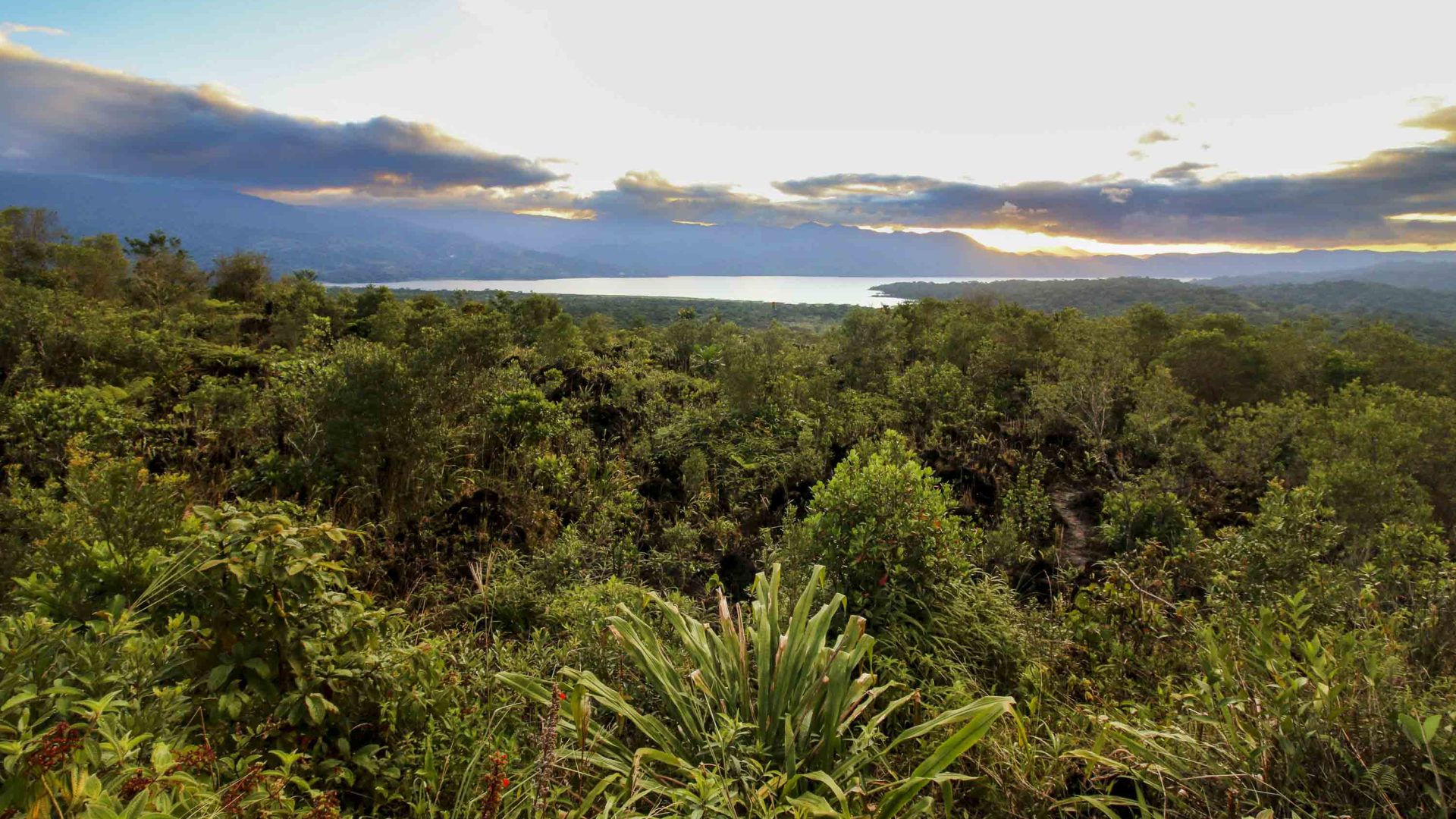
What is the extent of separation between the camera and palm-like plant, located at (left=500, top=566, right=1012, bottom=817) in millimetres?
2270

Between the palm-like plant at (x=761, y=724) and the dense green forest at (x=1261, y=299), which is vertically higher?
the dense green forest at (x=1261, y=299)

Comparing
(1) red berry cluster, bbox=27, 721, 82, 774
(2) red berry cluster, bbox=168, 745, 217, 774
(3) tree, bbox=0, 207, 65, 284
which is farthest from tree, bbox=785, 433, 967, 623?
(3) tree, bbox=0, 207, 65, 284

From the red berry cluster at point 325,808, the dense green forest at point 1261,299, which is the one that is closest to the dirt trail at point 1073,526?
the red berry cluster at point 325,808

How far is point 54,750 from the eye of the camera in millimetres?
1455

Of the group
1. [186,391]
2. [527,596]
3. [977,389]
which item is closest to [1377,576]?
[527,596]

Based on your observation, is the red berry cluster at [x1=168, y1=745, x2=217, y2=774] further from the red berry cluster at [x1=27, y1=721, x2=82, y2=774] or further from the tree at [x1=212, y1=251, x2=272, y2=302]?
the tree at [x1=212, y1=251, x2=272, y2=302]

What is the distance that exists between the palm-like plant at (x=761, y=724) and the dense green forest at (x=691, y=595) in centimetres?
2

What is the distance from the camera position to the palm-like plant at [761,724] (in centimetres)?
227

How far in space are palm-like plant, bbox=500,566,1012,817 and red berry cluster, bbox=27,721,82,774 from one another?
4.29 ft

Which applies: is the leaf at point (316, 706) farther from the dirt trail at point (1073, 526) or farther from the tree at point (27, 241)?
the tree at point (27, 241)

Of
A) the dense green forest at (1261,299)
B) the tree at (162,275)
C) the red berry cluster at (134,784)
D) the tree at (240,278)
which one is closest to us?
the red berry cluster at (134,784)

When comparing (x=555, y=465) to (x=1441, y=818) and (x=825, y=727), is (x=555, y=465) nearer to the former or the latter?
(x=825, y=727)

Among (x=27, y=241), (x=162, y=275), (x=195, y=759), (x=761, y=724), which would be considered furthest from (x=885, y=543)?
(x=27, y=241)

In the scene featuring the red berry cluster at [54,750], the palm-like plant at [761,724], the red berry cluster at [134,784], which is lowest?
the palm-like plant at [761,724]
